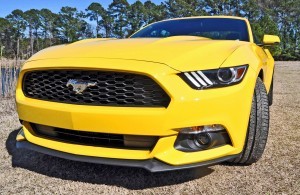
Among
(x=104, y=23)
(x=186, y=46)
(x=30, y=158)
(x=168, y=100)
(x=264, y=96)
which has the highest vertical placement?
(x=186, y=46)

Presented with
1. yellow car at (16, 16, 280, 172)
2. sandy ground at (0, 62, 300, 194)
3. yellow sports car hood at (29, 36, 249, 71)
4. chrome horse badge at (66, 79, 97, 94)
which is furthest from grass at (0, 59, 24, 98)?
chrome horse badge at (66, 79, 97, 94)

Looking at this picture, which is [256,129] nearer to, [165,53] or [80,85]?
[165,53]

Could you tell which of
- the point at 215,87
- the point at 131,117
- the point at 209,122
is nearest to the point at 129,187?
the point at 131,117

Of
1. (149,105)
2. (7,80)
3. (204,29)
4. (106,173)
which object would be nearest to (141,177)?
(106,173)

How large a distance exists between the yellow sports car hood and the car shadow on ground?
893mm

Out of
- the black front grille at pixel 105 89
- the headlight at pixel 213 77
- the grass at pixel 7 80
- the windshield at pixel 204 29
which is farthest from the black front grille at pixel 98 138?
the grass at pixel 7 80

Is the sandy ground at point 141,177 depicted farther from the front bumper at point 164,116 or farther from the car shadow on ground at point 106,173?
the front bumper at point 164,116

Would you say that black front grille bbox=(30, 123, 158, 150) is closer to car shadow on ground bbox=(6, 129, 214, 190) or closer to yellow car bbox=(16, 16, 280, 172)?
yellow car bbox=(16, 16, 280, 172)

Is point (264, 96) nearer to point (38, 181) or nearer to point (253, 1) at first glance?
point (38, 181)

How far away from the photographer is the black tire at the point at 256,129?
2461 mm

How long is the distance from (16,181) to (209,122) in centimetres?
151

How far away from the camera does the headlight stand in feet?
6.91

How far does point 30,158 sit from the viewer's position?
3000mm

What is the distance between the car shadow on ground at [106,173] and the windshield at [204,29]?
5.27 ft
